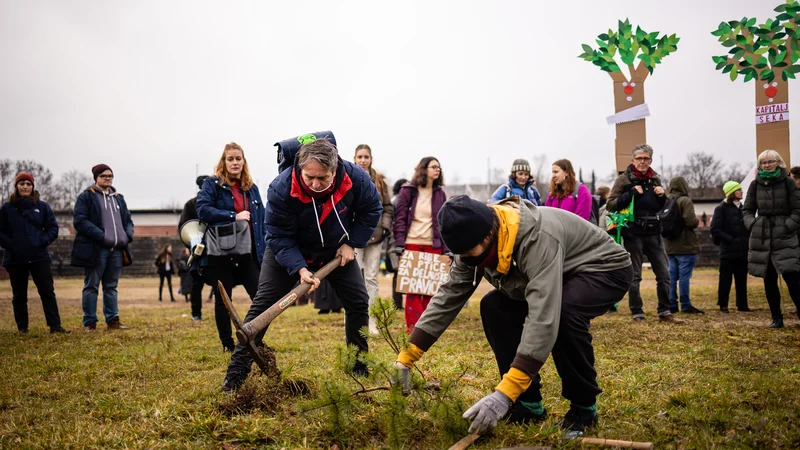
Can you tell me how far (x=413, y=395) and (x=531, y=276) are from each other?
944mm

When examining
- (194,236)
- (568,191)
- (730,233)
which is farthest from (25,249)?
(730,233)

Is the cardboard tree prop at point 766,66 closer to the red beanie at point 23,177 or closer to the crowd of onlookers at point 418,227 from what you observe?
the crowd of onlookers at point 418,227

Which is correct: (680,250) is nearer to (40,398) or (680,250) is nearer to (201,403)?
(201,403)

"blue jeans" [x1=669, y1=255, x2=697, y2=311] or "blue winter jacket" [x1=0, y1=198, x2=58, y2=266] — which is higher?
"blue winter jacket" [x1=0, y1=198, x2=58, y2=266]

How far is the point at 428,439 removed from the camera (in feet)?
9.96

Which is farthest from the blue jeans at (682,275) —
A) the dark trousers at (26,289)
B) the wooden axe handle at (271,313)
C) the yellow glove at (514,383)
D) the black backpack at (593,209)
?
the dark trousers at (26,289)

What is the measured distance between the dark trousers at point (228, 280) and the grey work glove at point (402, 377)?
2.82m

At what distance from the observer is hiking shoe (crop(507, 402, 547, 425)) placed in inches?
129

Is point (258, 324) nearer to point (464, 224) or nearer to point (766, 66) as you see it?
point (464, 224)

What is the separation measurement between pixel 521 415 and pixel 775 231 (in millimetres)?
4705

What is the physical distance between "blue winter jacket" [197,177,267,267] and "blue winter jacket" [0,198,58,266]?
339cm

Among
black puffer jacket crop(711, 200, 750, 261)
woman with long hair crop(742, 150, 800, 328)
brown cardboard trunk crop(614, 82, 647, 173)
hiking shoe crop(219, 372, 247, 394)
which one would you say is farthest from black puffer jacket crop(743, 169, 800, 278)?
hiking shoe crop(219, 372, 247, 394)

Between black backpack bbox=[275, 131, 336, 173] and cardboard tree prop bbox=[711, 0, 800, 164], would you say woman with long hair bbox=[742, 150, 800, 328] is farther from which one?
black backpack bbox=[275, 131, 336, 173]

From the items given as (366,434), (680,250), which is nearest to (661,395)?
(366,434)
